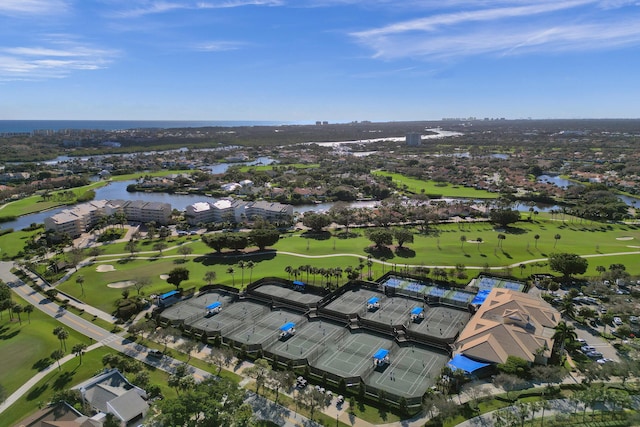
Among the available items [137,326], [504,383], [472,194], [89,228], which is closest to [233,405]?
[137,326]

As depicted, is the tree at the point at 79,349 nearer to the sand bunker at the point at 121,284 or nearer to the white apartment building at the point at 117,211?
the sand bunker at the point at 121,284

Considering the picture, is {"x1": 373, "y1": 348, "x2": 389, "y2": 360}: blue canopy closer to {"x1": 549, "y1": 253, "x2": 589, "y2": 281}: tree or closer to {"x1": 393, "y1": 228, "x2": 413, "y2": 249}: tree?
{"x1": 549, "y1": 253, "x2": 589, "y2": 281}: tree

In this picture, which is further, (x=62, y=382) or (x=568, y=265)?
(x=568, y=265)

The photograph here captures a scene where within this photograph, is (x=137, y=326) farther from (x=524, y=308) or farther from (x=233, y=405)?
(x=524, y=308)

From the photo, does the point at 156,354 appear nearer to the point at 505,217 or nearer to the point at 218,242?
the point at 218,242

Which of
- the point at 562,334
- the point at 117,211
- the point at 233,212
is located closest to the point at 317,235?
the point at 233,212

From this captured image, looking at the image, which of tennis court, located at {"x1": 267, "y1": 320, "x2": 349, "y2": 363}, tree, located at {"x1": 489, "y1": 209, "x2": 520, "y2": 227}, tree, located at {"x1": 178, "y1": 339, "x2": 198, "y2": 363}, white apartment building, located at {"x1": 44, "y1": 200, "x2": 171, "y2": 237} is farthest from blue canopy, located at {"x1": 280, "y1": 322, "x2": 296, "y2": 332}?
tree, located at {"x1": 489, "y1": 209, "x2": 520, "y2": 227}

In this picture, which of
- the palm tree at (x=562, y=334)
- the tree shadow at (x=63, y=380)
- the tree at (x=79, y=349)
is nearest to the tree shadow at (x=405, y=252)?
the palm tree at (x=562, y=334)

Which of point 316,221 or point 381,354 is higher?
point 316,221
